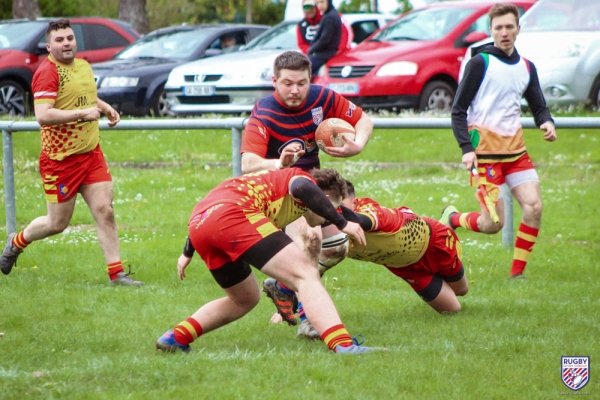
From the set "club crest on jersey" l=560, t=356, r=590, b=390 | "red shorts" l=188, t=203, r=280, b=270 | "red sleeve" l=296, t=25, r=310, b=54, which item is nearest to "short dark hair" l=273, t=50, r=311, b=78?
"red shorts" l=188, t=203, r=280, b=270

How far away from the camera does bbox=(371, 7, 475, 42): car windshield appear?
592 inches

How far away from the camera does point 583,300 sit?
659 cm

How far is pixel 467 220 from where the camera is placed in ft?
24.3

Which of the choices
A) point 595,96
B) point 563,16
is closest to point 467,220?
point 595,96

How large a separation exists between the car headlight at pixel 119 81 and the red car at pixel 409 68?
3.49m

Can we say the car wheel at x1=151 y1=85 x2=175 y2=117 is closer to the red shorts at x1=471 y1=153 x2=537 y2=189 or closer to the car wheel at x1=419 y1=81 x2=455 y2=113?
the car wheel at x1=419 y1=81 x2=455 y2=113

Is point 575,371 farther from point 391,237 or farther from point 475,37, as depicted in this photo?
point 475,37

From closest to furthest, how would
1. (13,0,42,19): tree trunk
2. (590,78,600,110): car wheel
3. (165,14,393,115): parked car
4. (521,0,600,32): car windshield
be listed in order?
(590,78,600,110): car wheel → (521,0,600,32): car windshield → (165,14,393,115): parked car → (13,0,42,19): tree trunk

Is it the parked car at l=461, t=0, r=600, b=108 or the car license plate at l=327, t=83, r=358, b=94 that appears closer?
the parked car at l=461, t=0, r=600, b=108

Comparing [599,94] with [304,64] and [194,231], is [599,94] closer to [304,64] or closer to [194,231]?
[304,64]

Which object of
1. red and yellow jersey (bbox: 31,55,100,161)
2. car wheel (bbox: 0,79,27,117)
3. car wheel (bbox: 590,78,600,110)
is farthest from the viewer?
car wheel (bbox: 0,79,27,117)

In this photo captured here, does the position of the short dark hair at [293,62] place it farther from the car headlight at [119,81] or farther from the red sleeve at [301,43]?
the car headlight at [119,81]

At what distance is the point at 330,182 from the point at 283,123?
104 centimetres

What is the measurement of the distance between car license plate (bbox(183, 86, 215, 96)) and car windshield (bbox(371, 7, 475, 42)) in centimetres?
288
